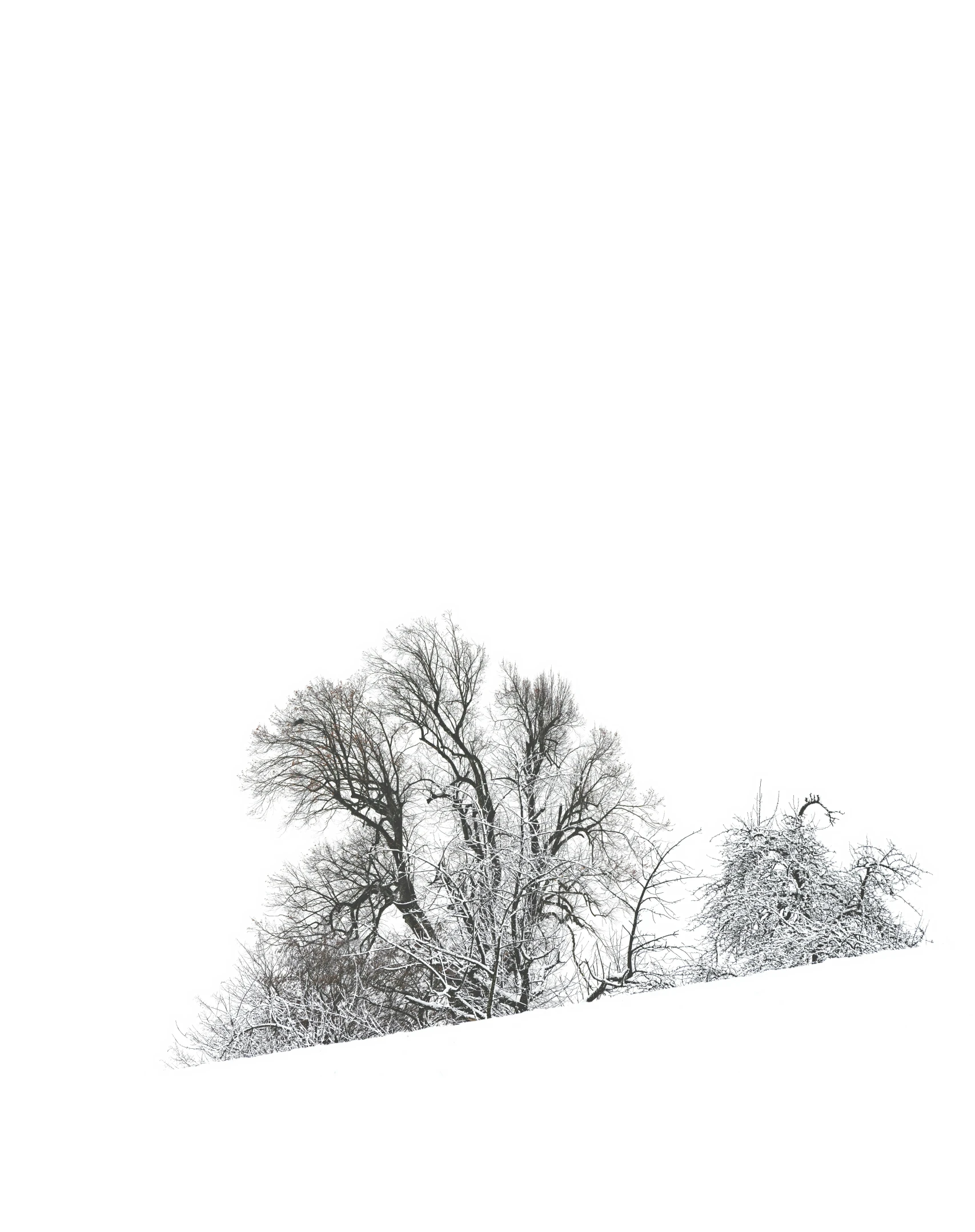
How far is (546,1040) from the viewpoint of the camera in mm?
3648

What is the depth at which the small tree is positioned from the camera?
957 centimetres

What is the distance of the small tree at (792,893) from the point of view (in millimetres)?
9570

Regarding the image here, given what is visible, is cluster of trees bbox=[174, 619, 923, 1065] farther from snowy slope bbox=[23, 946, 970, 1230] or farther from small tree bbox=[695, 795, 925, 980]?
snowy slope bbox=[23, 946, 970, 1230]

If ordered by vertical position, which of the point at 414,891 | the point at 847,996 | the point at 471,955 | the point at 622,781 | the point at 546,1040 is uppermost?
the point at 622,781

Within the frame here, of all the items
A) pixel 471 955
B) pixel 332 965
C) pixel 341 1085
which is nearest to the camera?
pixel 341 1085

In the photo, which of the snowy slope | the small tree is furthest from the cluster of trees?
the snowy slope

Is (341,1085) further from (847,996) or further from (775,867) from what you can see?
(775,867)

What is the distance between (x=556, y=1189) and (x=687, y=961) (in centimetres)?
732

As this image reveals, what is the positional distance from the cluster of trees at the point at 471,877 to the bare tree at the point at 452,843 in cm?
5

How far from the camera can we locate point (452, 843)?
10.5 metres

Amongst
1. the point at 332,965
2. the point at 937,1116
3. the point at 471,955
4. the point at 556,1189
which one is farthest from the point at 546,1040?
the point at 332,965

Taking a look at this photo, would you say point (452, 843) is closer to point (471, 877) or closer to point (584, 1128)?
point (471, 877)

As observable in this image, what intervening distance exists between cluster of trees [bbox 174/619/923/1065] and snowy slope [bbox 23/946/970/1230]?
3.82m

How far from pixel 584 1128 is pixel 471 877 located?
25.2 feet
